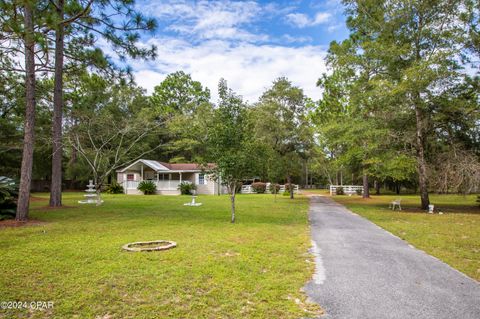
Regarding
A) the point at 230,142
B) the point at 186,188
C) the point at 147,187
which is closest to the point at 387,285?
the point at 230,142

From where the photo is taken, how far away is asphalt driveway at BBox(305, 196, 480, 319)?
3.47m

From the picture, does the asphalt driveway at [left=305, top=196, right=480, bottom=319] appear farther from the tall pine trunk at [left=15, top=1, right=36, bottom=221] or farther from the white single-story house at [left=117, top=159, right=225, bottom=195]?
the white single-story house at [left=117, top=159, right=225, bottom=195]

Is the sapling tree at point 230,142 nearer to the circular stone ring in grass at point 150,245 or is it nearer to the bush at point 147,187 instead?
the circular stone ring in grass at point 150,245

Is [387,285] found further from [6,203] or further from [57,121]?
[57,121]

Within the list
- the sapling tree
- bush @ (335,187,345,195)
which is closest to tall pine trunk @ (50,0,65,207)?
the sapling tree

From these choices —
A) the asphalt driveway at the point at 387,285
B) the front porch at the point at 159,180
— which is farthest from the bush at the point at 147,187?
the asphalt driveway at the point at 387,285

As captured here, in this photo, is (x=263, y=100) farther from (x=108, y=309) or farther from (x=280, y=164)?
(x=108, y=309)

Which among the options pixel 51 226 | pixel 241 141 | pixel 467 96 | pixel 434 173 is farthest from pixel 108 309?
pixel 467 96

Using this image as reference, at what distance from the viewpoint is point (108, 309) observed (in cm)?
345

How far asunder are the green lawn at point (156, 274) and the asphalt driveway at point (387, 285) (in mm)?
353

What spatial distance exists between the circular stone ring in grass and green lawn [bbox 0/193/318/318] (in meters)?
0.22

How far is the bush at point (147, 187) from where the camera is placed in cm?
2816

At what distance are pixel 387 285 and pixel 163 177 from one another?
28.4 meters

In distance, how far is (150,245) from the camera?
663 cm
